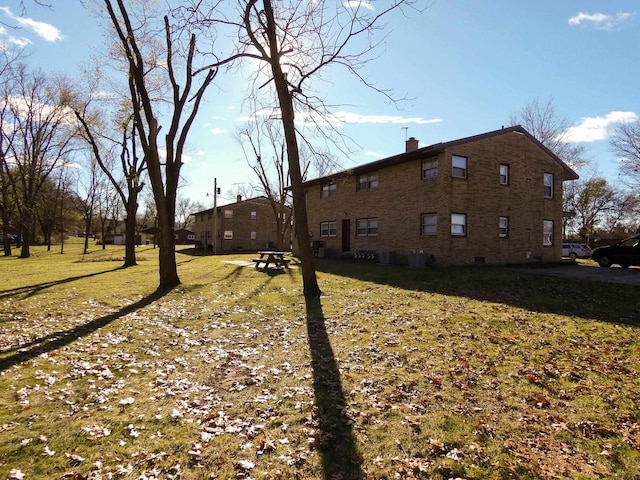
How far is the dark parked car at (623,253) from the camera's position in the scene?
61.6ft

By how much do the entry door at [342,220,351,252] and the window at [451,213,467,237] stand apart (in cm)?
815

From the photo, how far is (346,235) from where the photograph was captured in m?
26.2

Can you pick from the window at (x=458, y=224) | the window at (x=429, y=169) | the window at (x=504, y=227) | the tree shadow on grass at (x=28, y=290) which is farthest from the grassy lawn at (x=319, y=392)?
the window at (x=504, y=227)

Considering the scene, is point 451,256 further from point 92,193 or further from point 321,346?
point 92,193

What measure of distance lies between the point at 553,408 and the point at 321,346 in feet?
11.7

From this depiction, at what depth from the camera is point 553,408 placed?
4.42 metres

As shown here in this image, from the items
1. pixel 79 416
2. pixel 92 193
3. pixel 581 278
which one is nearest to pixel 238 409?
pixel 79 416

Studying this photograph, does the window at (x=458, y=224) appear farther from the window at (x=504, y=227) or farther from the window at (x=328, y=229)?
the window at (x=328, y=229)

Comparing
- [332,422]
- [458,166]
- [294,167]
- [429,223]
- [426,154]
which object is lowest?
[332,422]

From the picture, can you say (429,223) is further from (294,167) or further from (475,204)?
(294,167)

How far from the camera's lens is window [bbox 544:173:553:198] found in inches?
907

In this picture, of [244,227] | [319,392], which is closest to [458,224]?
[319,392]

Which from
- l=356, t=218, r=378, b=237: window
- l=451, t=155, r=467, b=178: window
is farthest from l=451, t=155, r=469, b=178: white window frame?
l=356, t=218, r=378, b=237: window

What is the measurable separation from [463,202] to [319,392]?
16.6 meters
